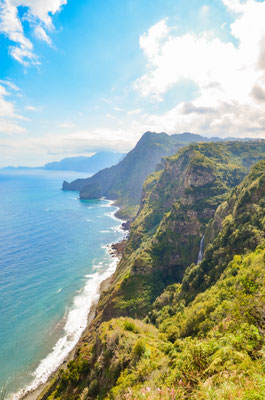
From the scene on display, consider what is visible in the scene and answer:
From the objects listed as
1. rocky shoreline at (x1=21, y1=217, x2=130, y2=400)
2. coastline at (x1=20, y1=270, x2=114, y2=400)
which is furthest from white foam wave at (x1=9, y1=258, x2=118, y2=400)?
rocky shoreline at (x1=21, y1=217, x2=130, y2=400)

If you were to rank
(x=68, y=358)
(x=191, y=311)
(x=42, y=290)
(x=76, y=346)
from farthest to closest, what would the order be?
(x=42, y=290), (x=76, y=346), (x=68, y=358), (x=191, y=311)

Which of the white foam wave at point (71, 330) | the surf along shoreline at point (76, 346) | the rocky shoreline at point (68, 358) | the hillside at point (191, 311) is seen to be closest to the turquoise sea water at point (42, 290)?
the white foam wave at point (71, 330)

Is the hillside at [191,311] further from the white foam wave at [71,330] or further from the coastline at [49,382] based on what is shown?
the white foam wave at [71,330]

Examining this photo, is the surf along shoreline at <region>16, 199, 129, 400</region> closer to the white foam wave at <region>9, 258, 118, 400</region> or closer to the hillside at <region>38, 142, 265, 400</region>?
the white foam wave at <region>9, 258, 118, 400</region>

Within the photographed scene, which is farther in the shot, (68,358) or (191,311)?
(68,358)

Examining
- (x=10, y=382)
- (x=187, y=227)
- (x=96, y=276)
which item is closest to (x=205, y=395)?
(x=10, y=382)

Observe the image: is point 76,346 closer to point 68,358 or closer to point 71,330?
point 68,358

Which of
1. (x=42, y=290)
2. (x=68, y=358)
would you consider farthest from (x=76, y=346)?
(x=42, y=290)
